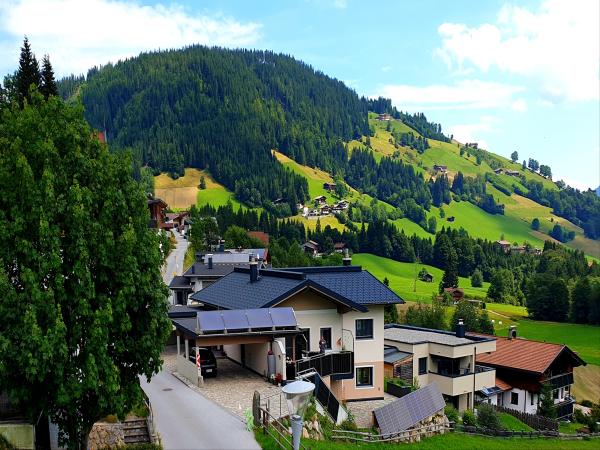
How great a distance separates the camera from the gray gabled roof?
31281 millimetres

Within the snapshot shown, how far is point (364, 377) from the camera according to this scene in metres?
33.6

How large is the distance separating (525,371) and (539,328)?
53.5 m

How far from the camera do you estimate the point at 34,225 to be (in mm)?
14828

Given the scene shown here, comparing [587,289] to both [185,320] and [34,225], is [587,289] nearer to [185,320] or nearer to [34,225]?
[185,320]

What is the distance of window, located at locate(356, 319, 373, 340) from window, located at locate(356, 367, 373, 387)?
5.89ft

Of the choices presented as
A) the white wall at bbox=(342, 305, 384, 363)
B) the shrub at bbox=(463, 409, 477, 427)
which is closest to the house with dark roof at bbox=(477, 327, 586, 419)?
the shrub at bbox=(463, 409, 477, 427)

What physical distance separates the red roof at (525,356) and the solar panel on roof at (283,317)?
86.7 feet

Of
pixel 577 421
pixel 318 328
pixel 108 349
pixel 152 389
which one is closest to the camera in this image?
pixel 108 349

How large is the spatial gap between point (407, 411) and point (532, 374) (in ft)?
81.7

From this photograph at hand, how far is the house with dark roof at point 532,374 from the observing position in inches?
1870

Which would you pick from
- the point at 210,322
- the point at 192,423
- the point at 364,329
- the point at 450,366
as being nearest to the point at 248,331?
the point at 210,322

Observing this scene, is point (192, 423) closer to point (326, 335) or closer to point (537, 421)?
point (326, 335)

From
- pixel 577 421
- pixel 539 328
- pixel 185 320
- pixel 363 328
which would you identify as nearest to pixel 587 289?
pixel 539 328

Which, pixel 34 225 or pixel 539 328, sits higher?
pixel 34 225
